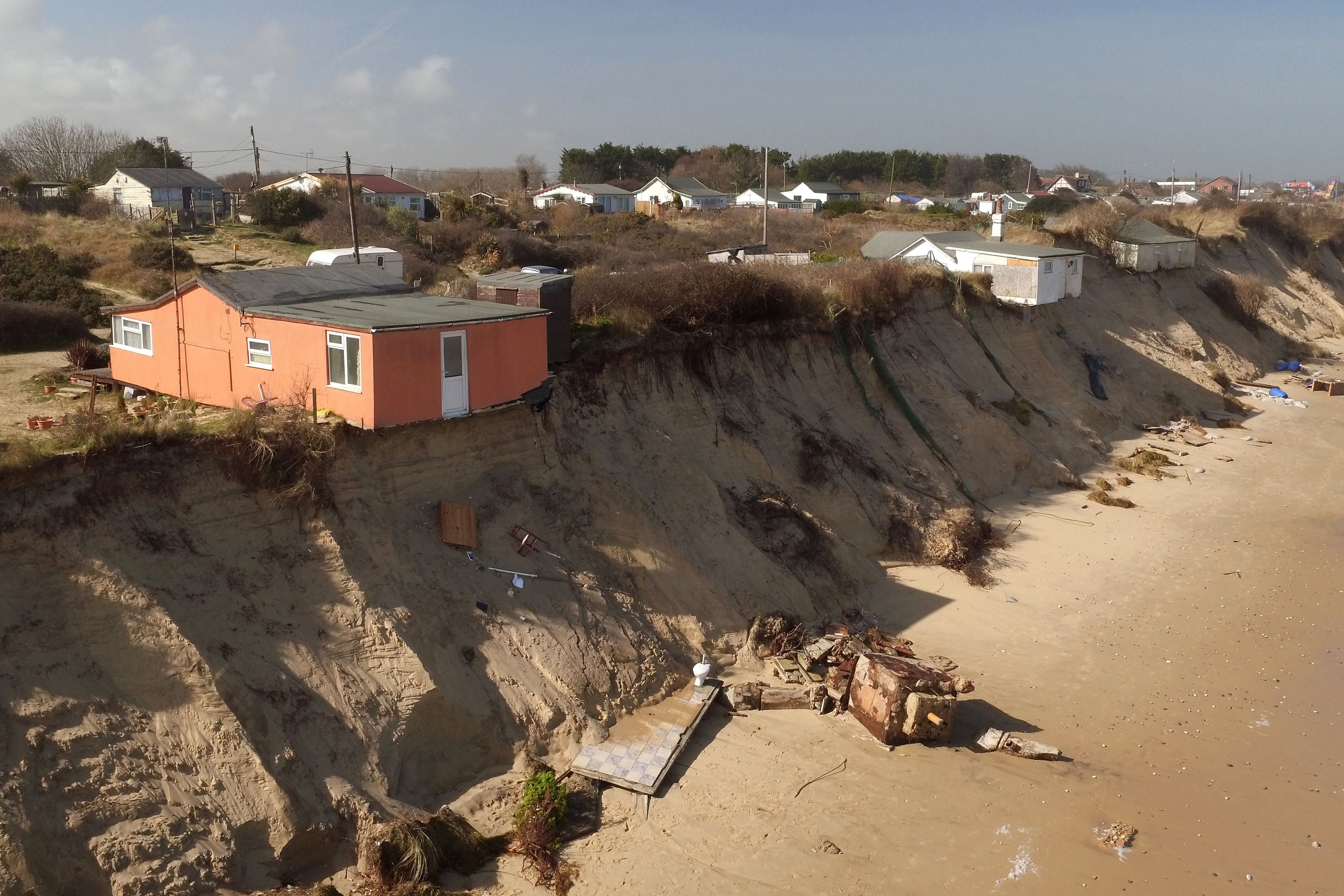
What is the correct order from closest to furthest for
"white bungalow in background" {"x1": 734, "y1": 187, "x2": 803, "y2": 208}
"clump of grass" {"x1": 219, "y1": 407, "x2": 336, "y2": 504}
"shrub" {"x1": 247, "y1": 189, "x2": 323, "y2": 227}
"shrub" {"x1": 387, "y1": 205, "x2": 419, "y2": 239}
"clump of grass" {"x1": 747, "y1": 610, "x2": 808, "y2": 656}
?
"clump of grass" {"x1": 219, "y1": 407, "x2": 336, "y2": 504} < "clump of grass" {"x1": 747, "y1": 610, "x2": 808, "y2": 656} < "shrub" {"x1": 247, "y1": 189, "x2": 323, "y2": 227} < "shrub" {"x1": 387, "y1": 205, "x2": 419, "y2": 239} < "white bungalow in background" {"x1": 734, "y1": 187, "x2": 803, "y2": 208}

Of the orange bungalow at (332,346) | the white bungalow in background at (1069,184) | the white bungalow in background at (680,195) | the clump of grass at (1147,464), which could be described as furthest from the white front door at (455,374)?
the white bungalow in background at (1069,184)

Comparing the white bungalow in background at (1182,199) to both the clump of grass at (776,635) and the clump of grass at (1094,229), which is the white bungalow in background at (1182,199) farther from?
the clump of grass at (776,635)

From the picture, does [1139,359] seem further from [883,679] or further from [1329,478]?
[883,679]

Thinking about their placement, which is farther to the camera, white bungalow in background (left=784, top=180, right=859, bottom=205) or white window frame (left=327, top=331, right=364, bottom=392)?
white bungalow in background (left=784, top=180, right=859, bottom=205)

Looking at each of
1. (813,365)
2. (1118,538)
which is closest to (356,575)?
(813,365)

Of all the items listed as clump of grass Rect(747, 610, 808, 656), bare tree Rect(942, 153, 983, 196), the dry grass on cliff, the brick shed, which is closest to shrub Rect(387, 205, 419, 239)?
the dry grass on cliff

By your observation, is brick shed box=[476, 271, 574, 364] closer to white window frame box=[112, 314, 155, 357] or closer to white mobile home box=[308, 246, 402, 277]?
white mobile home box=[308, 246, 402, 277]
